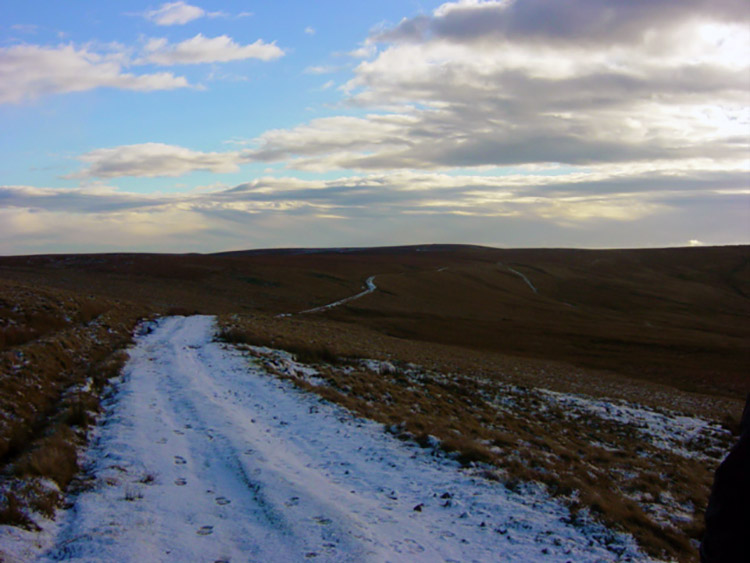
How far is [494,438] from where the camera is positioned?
502 inches

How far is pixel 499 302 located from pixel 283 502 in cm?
6844

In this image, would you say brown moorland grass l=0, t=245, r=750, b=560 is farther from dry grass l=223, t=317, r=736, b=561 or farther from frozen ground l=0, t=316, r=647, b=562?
frozen ground l=0, t=316, r=647, b=562

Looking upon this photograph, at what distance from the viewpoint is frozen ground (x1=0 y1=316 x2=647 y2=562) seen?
248 inches

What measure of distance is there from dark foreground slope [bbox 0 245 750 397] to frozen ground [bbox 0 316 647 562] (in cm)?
2882

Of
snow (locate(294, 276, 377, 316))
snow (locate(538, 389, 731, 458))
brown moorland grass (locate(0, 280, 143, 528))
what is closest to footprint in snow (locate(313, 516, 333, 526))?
brown moorland grass (locate(0, 280, 143, 528))

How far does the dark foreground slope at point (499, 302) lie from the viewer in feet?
140

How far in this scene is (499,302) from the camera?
241ft

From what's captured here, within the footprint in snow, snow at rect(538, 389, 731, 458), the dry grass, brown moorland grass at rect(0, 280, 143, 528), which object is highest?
brown moorland grass at rect(0, 280, 143, 528)

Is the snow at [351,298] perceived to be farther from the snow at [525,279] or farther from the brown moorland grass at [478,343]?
the snow at [525,279]

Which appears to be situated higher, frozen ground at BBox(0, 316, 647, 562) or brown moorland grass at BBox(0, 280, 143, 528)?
brown moorland grass at BBox(0, 280, 143, 528)

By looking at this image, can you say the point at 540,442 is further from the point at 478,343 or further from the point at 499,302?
the point at 499,302

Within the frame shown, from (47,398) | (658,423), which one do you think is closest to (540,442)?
(658,423)

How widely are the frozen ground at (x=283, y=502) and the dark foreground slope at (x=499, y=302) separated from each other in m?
28.8

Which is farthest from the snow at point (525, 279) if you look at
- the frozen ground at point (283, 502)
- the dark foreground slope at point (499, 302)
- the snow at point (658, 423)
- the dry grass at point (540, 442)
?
the frozen ground at point (283, 502)
